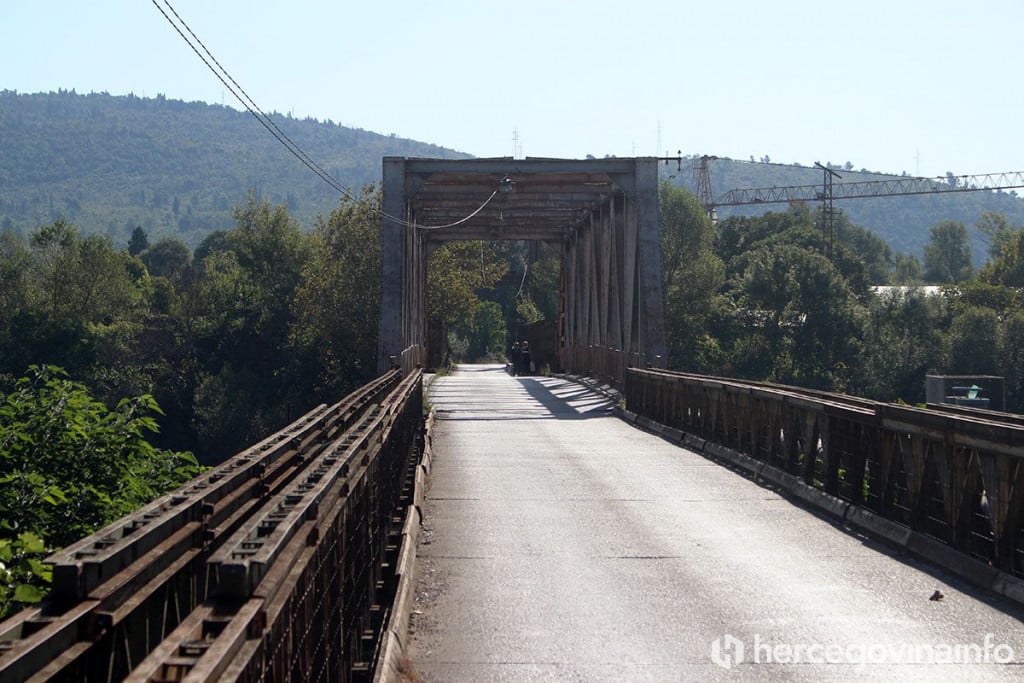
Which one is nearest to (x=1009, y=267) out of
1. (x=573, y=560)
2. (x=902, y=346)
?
(x=902, y=346)

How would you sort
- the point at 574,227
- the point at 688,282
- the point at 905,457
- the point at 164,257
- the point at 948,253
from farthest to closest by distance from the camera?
1. the point at 948,253
2. the point at 164,257
3. the point at 688,282
4. the point at 574,227
5. the point at 905,457

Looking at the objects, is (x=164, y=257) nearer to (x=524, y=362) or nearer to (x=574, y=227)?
(x=524, y=362)

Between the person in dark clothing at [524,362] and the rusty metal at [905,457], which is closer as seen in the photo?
the rusty metal at [905,457]

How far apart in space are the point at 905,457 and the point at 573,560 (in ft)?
10.2

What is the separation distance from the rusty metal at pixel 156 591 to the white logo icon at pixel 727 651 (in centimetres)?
238

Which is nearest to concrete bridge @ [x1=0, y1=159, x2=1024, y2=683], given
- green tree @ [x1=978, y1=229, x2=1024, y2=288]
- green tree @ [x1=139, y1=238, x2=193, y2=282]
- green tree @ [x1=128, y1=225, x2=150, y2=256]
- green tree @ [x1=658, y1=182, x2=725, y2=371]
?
green tree @ [x1=658, y1=182, x2=725, y2=371]

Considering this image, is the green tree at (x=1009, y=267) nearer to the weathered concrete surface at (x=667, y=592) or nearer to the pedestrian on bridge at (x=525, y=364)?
the pedestrian on bridge at (x=525, y=364)

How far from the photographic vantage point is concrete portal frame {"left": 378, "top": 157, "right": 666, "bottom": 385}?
2908 cm

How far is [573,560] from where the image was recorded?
32.6 feet

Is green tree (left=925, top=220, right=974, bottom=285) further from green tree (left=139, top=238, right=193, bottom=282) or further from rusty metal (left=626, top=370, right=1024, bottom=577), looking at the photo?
rusty metal (left=626, top=370, right=1024, bottom=577)

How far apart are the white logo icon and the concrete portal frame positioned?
1998 centimetres

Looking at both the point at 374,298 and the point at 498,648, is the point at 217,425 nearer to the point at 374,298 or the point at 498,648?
the point at 374,298

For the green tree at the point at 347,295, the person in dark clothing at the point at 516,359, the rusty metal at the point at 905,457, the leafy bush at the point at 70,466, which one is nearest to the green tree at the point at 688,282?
the green tree at the point at 347,295

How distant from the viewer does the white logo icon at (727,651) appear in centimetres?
688
